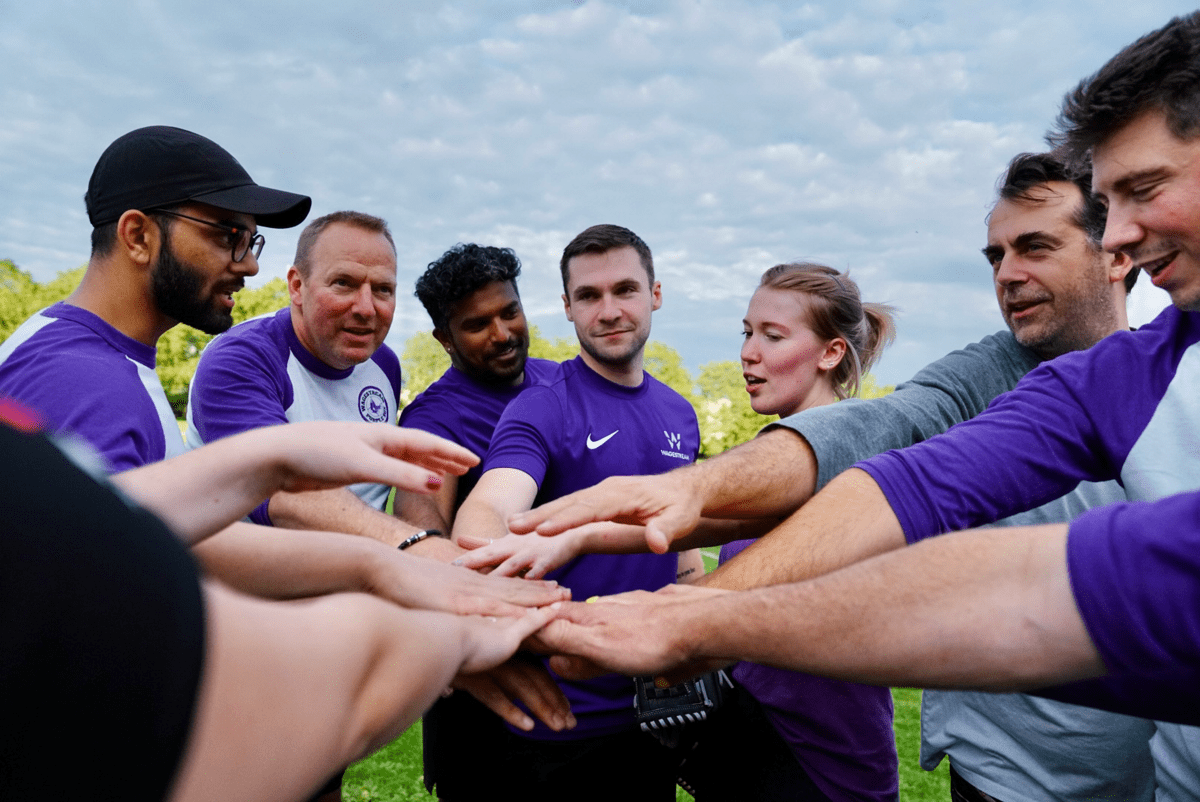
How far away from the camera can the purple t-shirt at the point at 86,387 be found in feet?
8.58

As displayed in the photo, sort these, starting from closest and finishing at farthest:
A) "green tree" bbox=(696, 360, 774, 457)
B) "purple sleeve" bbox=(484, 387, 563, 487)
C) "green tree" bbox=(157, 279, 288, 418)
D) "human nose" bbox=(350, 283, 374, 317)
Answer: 1. "purple sleeve" bbox=(484, 387, 563, 487)
2. "human nose" bbox=(350, 283, 374, 317)
3. "green tree" bbox=(696, 360, 774, 457)
4. "green tree" bbox=(157, 279, 288, 418)

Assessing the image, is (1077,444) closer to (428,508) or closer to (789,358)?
(789,358)

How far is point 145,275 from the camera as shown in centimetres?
352

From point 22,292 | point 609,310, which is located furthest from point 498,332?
point 22,292

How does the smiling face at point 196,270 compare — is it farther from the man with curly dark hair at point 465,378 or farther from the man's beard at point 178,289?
the man with curly dark hair at point 465,378

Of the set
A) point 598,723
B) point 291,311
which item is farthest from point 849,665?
point 291,311

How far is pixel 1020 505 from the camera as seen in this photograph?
95.3 inches

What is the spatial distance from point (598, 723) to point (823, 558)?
5.75 feet

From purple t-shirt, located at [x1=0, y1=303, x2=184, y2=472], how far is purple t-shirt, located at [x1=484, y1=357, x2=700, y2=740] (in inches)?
57.5

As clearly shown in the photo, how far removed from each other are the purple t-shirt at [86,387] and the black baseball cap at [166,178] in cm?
68

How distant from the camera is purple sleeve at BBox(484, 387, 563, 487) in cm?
369

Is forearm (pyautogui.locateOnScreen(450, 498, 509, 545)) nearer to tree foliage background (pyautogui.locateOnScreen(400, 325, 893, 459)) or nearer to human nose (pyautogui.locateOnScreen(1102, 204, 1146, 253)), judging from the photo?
human nose (pyautogui.locateOnScreen(1102, 204, 1146, 253))

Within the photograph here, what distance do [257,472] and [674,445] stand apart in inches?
110

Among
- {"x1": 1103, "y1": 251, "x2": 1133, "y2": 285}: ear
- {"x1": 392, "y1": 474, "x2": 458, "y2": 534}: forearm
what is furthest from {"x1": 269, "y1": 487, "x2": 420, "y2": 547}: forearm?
{"x1": 1103, "y1": 251, "x2": 1133, "y2": 285}: ear
